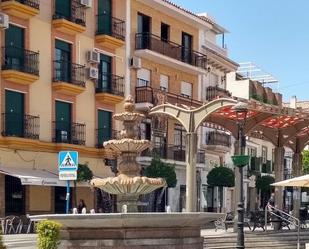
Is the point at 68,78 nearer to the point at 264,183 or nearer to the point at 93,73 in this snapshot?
the point at 93,73

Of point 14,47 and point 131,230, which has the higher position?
point 14,47

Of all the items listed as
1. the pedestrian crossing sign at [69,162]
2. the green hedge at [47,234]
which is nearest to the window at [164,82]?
the pedestrian crossing sign at [69,162]

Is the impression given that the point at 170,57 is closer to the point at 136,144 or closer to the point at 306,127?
the point at 306,127

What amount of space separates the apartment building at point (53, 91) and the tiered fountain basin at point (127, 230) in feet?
53.5

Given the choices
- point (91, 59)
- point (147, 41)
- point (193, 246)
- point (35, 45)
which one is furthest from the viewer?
point (147, 41)

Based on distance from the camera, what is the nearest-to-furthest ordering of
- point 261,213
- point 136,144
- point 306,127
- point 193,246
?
point 193,246
point 136,144
point 261,213
point 306,127

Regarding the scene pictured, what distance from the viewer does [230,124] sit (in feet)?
84.6

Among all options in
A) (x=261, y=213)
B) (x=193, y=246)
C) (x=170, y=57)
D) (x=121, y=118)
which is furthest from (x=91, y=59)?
(x=193, y=246)

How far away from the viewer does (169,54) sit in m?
40.1

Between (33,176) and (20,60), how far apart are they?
4903mm

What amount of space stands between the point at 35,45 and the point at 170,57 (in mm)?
10308

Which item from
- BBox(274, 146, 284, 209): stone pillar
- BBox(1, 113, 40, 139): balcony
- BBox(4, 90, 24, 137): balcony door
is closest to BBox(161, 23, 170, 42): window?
BBox(1, 113, 40, 139): balcony

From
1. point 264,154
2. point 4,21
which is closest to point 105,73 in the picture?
point 4,21

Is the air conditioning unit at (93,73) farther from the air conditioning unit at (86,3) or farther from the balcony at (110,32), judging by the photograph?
the air conditioning unit at (86,3)
